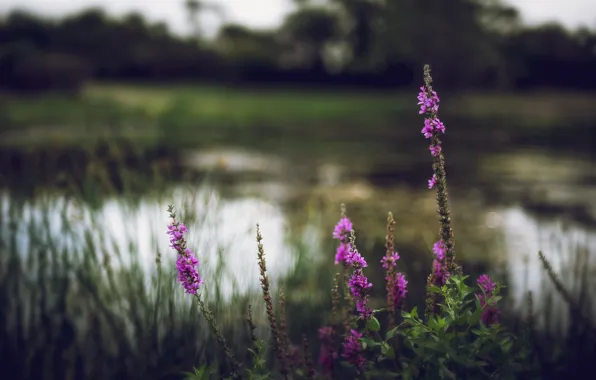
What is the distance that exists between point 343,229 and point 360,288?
19 centimetres

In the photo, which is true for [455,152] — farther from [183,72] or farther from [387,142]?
[183,72]

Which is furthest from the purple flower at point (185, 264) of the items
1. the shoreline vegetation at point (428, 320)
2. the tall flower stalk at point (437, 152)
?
the tall flower stalk at point (437, 152)

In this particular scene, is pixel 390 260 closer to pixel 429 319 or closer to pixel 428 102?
pixel 429 319

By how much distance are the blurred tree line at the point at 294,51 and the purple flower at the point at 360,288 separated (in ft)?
42.6

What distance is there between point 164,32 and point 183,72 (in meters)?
1.52

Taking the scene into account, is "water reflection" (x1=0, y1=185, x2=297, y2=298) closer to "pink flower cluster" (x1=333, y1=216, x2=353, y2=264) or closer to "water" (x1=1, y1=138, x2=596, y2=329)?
"water" (x1=1, y1=138, x2=596, y2=329)

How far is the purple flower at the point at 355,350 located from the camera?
1.84 metres

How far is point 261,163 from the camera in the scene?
441 inches

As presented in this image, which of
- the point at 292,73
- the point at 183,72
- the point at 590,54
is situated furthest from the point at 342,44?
the point at 590,54

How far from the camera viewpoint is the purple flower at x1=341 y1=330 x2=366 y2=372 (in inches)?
72.6

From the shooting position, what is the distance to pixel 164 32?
23.0 metres

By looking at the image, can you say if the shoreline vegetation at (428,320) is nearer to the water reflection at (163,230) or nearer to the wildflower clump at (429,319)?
the wildflower clump at (429,319)

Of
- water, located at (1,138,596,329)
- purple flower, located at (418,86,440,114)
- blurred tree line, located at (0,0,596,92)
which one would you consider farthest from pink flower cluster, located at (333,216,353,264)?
blurred tree line, located at (0,0,596,92)

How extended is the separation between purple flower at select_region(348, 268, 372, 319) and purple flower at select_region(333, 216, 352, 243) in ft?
0.43
